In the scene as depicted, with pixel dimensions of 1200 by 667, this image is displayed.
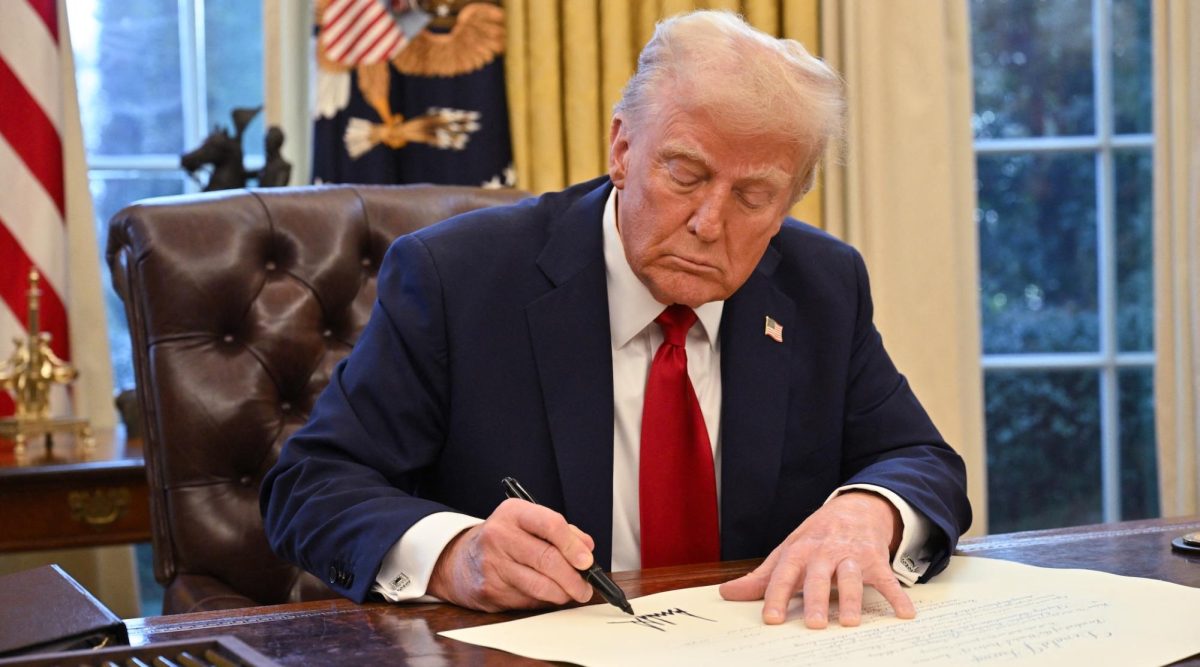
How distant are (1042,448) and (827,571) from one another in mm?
2951

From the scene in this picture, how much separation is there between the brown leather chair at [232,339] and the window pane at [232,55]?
4.56 feet

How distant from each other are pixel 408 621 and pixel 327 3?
2.27m

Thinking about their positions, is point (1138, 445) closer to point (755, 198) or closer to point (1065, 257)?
point (1065, 257)

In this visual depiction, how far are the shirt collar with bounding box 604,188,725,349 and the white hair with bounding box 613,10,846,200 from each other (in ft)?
0.66

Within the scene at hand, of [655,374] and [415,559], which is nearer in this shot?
[415,559]

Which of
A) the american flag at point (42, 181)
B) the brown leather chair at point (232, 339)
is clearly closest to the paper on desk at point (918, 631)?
the brown leather chair at point (232, 339)

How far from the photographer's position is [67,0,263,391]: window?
11.7ft

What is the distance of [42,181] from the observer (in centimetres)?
321

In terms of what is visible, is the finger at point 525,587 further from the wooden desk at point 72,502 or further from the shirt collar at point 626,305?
the wooden desk at point 72,502

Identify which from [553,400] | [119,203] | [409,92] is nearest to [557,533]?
[553,400]

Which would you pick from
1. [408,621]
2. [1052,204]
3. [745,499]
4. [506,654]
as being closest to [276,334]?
[745,499]

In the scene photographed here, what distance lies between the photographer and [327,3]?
3.25 m

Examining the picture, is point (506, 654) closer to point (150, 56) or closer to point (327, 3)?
point (327, 3)
